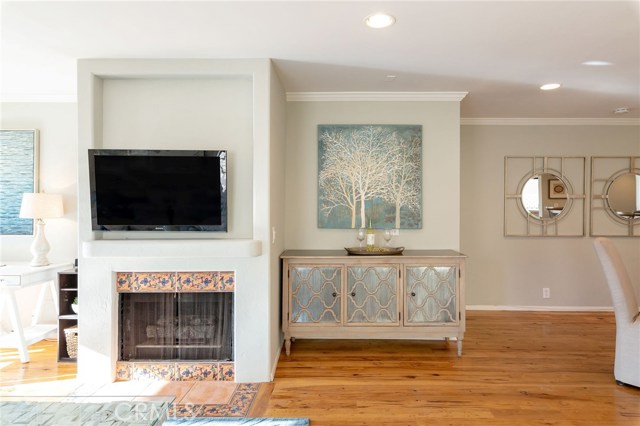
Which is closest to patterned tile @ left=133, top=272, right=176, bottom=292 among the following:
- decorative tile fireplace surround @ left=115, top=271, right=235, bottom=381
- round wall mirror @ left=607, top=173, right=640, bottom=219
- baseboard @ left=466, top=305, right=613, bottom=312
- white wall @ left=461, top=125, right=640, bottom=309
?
decorative tile fireplace surround @ left=115, top=271, right=235, bottom=381

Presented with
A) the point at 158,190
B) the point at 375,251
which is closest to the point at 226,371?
the point at 158,190

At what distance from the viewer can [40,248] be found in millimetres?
3570

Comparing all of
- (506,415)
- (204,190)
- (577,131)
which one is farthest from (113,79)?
(577,131)

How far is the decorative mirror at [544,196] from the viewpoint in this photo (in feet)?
15.8

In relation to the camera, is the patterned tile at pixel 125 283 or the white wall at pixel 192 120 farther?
the white wall at pixel 192 120

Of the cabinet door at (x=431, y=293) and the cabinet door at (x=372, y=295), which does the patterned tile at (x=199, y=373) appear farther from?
the cabinet door at (x=431, y=293)

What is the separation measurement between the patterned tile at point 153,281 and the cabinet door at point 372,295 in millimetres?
1441

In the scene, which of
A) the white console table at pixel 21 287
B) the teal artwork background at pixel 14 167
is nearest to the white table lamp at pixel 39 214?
the white console table at pixel 21 287

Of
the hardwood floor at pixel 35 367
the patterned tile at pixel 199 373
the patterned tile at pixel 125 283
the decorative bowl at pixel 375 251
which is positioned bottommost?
the hardwood floor at pixel 35 367

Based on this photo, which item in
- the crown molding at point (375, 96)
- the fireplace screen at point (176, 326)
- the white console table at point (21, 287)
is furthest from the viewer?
the crown molding at point (375, 96)

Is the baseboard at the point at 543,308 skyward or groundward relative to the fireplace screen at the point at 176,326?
groundward

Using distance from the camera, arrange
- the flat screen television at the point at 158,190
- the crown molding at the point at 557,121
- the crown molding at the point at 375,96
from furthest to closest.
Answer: the crown molding at the point at 557,121 < the crown molding at the point at 375,96 < the flat screen television at the point at 158,190

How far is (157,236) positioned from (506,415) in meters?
2.71

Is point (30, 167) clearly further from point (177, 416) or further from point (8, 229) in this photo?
point (177, 416)
